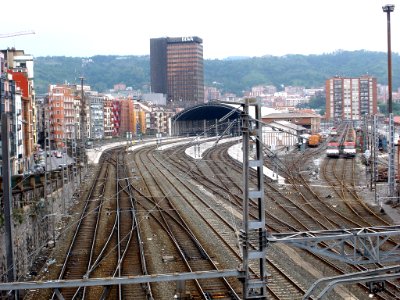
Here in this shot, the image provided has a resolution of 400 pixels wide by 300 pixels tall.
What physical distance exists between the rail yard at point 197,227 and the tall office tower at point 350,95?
92087mm

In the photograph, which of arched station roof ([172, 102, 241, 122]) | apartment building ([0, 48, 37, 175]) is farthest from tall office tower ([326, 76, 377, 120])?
apartment building ([0, 48, 37, 175])

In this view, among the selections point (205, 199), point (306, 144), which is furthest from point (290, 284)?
point (306, 144)

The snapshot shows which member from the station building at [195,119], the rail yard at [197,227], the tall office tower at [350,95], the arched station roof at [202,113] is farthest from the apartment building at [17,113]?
the tall office tower at [350,95]

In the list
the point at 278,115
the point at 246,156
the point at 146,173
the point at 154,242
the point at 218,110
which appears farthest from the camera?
the point at 218,110

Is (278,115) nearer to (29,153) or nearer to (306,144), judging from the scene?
(306,144)

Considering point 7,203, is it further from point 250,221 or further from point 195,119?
point 195,119

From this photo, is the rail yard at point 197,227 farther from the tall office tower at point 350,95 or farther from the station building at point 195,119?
the tall office tower at point 350,95

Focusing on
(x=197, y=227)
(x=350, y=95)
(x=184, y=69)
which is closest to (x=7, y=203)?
(x=197, y=227)

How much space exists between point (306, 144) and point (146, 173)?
85.1ft

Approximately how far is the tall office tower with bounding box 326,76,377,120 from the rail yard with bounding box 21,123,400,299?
9209cm

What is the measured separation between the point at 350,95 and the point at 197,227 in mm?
115950

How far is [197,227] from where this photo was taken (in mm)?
21422

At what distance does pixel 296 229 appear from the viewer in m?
20.3

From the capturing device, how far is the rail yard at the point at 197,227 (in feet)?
44.9
